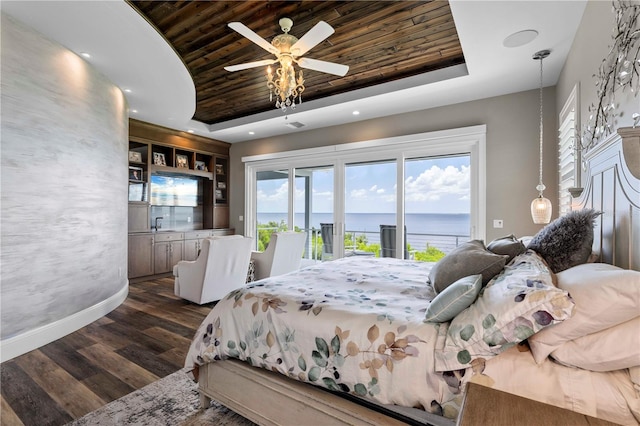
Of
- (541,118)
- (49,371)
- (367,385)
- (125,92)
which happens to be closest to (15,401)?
(49,371)

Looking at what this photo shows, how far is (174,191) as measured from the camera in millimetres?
6043

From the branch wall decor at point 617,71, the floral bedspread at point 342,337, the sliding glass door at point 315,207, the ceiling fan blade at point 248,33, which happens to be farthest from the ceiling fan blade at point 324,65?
the sliding glass door at point 315,207

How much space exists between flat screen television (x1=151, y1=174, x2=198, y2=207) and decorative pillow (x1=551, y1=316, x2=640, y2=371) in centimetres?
613

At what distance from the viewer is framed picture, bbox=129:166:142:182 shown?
5262mm

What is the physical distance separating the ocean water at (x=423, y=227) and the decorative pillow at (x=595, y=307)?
3.24 meters

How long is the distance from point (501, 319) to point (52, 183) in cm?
372

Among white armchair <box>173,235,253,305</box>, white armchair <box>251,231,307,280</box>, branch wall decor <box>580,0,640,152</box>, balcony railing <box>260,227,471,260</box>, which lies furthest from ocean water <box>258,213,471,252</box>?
branch wall decor <box>580,0,640,152</box>

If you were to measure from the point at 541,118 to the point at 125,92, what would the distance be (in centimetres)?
527

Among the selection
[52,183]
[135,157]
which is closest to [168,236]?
[135,157]

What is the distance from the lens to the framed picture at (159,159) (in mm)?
5588

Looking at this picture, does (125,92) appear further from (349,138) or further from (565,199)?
(565,199)

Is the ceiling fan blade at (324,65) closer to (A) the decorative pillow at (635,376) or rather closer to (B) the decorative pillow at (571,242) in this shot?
(B) the decorative pillow at (571,242)

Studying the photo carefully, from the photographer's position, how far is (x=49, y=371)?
89.8 inches

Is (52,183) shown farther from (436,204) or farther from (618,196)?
(436,204)
